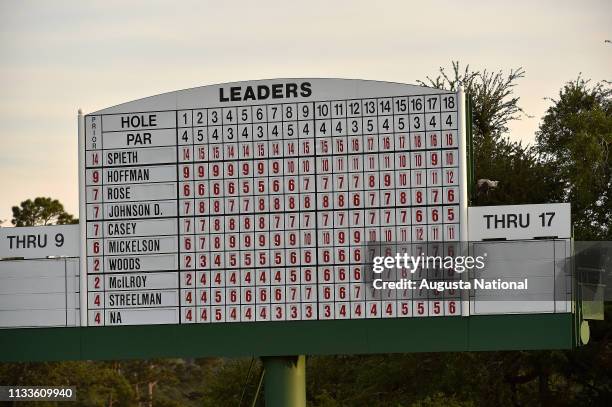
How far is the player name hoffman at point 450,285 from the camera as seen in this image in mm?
19094

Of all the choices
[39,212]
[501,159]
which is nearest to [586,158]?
[501,159]

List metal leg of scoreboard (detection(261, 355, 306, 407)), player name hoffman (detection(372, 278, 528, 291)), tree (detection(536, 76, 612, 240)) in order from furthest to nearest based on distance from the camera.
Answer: tree (detection(536, 76, 612, 240)), metal leg of scoreboard (detection(261, 355, 306, 407)), player name hoffman (detection(372, 278, 528, 291))

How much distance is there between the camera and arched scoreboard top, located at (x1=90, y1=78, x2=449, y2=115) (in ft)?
64.1

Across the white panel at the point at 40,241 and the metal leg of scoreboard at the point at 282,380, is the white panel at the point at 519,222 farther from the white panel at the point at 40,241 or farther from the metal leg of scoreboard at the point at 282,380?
the white panel at the point at 40,241

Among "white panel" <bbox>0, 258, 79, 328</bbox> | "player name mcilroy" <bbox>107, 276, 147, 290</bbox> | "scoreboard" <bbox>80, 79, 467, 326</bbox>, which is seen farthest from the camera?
"white panel" <bbox>0, 258, 79, 328</bbox>

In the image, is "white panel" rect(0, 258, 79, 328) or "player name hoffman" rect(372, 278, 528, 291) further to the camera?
"white panel" rect(0, 258, 79, 328)

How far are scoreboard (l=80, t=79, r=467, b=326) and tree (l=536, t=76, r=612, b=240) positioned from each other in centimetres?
1463

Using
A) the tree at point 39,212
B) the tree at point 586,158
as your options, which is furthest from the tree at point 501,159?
the tree at point 39,212

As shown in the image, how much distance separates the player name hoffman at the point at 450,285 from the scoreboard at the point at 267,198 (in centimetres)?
10

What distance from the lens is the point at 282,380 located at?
2012 cm

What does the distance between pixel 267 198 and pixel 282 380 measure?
9.42 feet

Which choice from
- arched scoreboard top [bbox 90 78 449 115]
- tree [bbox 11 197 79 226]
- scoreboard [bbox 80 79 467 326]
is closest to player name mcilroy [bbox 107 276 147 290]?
scoreboard [bbox 80 79 467 326]

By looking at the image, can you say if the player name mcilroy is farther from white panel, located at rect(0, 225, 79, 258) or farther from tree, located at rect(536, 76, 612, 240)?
tree, located at rect(536, 76, 612, 240)

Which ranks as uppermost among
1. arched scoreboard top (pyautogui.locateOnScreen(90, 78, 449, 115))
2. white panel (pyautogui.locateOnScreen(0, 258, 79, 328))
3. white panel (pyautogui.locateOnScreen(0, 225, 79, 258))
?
arched scoreboard top (pyautogui.locateOnScreen(90, 78, 449, 115))
